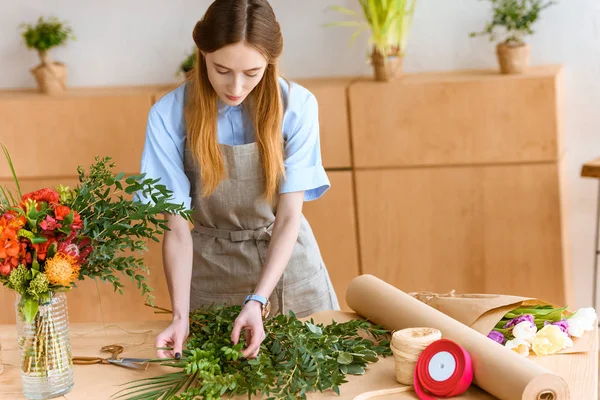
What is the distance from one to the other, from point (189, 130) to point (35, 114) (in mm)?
1809

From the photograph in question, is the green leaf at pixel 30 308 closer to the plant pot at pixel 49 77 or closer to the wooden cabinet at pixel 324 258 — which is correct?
the wooden cabinet at pixel 324 258

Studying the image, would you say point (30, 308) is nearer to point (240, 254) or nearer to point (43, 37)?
point (240, 254)

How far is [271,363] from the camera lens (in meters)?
1.61

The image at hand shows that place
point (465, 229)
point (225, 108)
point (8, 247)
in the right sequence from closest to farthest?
point (8, 247) → point (225, 108) → point (465, 229)

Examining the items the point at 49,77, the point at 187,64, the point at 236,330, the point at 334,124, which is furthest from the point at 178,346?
the point at 49,77

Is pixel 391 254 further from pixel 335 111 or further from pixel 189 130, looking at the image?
pixel 189 130

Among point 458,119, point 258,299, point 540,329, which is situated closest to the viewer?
point 540,329

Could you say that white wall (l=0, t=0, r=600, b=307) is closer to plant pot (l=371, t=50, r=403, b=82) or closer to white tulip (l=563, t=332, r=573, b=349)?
plant pot (l=371, t=50, r=403, b=82)

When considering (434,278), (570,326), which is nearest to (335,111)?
(434,278)

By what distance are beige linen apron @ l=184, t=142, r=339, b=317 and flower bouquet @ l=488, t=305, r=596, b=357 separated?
749 millimetres

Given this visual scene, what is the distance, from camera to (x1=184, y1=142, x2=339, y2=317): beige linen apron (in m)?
2.28

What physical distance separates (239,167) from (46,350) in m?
0.82

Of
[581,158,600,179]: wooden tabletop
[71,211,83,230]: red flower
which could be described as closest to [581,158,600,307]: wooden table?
[581,158,600,179]: wooden tabletop

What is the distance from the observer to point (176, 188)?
6.95 feet
